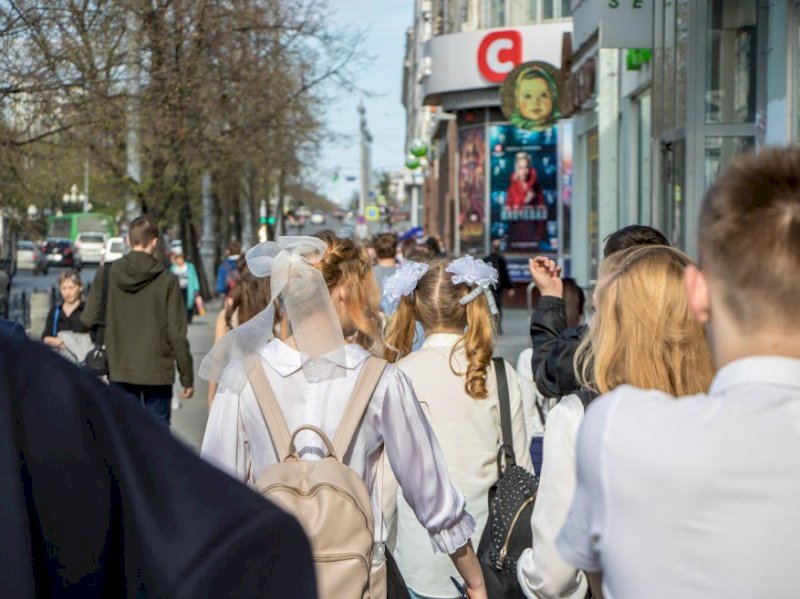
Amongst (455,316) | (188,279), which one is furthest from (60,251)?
(455,316)

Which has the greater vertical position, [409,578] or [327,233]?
[327,233]

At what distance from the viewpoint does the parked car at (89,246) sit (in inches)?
2800

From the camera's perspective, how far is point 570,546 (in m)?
2.21

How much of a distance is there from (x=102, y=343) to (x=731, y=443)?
798cm

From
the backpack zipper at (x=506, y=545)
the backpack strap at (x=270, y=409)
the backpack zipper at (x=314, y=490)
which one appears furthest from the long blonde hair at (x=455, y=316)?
the backpack zipper at (x=314, y=490)

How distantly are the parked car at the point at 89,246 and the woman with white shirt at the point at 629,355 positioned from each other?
2715 inches

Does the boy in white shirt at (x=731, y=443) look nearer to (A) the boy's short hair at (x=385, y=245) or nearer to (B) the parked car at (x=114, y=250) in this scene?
(B) the parked car at (x=114, y=250)

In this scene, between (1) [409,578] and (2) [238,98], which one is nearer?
(1) [409,578]

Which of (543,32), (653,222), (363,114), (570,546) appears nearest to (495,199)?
(543,32)

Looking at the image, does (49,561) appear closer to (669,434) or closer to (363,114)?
(669,434)

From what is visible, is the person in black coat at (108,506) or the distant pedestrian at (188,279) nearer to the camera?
the person in black coat at (108,506)

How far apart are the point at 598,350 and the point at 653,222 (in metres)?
9.55

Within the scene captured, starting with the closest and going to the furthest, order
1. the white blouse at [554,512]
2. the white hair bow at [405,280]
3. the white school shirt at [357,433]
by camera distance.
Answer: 1. the white blouse at [554,512]
2. the white school shirt at [357,433]
3. the white hair bow at [405,280]

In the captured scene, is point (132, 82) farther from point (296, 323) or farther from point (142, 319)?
point (296, 323)
